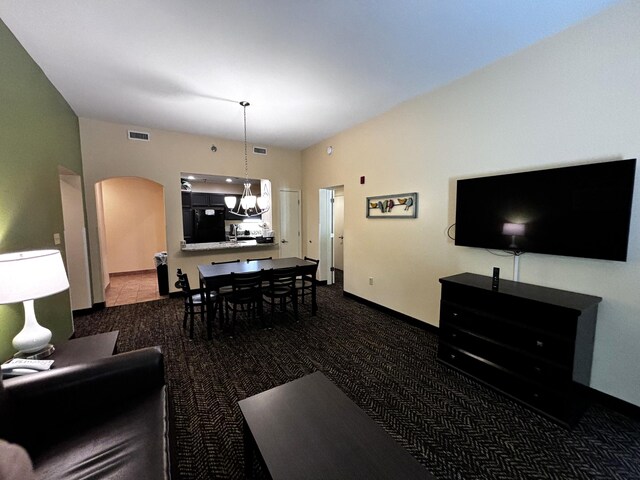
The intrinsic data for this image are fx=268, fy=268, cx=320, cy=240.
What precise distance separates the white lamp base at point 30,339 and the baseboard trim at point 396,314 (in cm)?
371

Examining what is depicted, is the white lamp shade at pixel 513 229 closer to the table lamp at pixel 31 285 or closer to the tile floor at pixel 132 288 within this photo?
the table lamp at pixel 31 285

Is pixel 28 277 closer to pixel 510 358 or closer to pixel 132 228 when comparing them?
pixel 510 358

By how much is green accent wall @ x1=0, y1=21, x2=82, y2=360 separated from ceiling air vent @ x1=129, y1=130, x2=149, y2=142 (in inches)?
43.9

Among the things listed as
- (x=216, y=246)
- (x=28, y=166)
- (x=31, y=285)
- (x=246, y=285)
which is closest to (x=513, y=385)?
(x=246, y=285)

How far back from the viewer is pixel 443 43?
8.01 feet

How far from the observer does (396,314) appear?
4.05 meters

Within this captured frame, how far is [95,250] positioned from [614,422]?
662 centimetres

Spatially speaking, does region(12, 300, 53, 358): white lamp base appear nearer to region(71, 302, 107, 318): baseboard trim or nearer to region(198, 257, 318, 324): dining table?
region(198, 257, 318, 324): dining table

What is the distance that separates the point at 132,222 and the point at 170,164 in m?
3.12

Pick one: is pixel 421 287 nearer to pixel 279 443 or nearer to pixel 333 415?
pixel 333 415

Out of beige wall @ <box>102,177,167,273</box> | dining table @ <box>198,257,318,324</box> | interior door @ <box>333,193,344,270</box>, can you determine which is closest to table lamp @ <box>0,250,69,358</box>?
dining table @ <box>198,257,318,324</box>

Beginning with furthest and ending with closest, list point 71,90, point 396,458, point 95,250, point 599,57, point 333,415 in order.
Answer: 1. point 95,250
2. point 71,90
3. point 599,57
4. point 333,415
5. point 396,458

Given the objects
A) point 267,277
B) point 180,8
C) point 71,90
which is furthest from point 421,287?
point 71,90

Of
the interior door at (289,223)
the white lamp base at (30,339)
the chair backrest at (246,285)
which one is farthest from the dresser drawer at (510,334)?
the interior door at (289,223)
